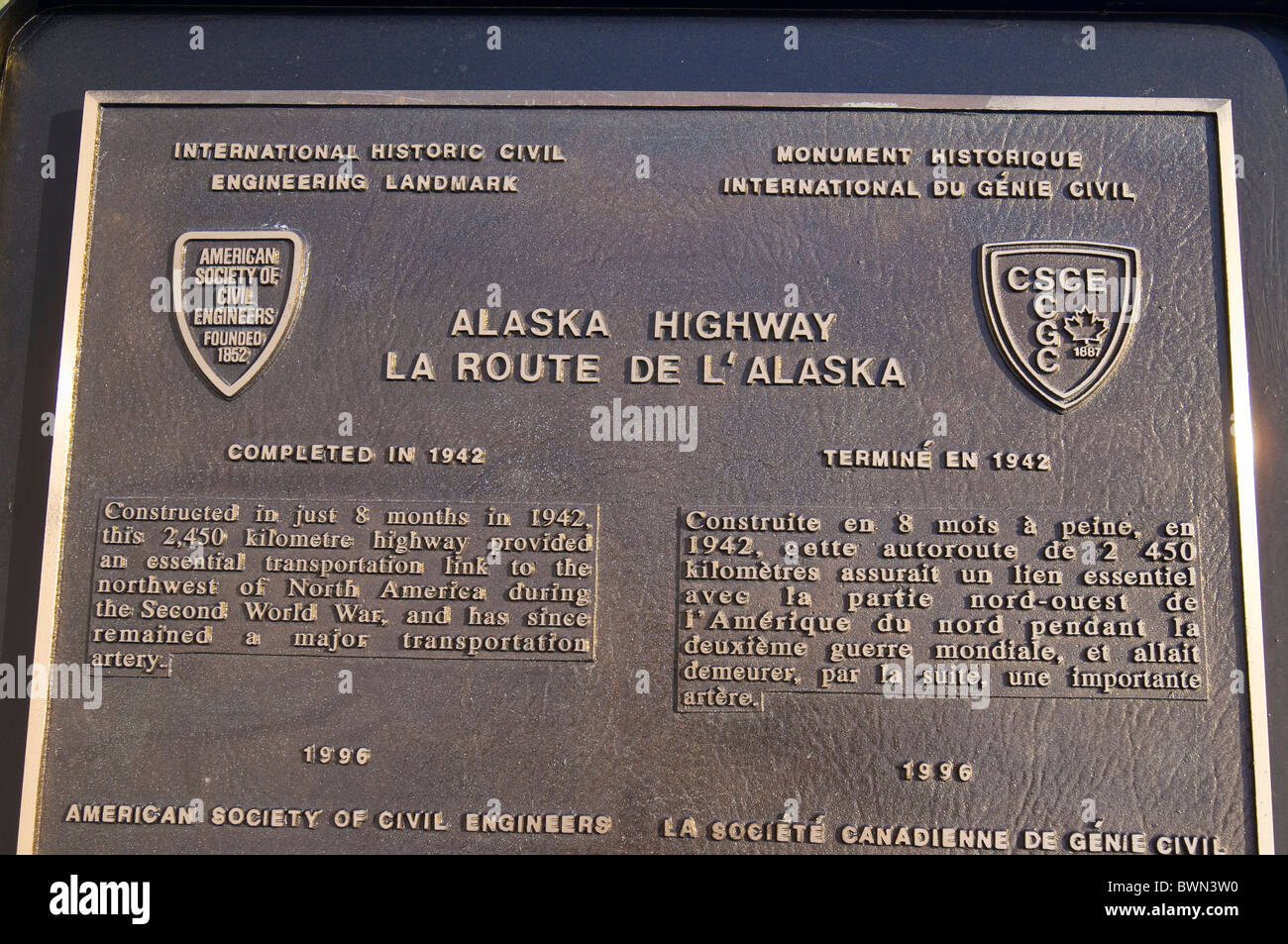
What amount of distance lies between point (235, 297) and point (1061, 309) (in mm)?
3467

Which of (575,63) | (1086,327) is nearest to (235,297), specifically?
(575,63)

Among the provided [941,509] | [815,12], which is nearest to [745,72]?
[815,12]

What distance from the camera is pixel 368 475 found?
354cm

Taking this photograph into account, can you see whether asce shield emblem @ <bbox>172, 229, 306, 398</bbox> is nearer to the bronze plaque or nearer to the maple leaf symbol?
the bronze plaque

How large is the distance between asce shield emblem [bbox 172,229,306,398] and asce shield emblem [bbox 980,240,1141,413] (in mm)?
2944

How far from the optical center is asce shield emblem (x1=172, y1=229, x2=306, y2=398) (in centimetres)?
362

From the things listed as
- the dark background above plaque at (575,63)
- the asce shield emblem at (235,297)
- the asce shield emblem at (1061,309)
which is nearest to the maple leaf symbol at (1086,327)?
the asce shield emblem at (1061,309)

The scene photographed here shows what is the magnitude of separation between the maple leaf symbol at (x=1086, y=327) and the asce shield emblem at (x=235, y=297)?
10.6ft

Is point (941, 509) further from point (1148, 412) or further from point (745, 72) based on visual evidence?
point (745, 72)

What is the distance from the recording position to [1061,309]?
11.7 ft

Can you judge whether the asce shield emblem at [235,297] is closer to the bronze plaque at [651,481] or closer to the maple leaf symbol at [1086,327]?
the bronze plaque at [651,481]

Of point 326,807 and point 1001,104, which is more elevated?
point 1001,104

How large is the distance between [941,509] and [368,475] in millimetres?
2339

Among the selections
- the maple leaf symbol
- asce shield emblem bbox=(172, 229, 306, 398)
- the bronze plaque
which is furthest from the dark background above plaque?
the maple leaf symbol
